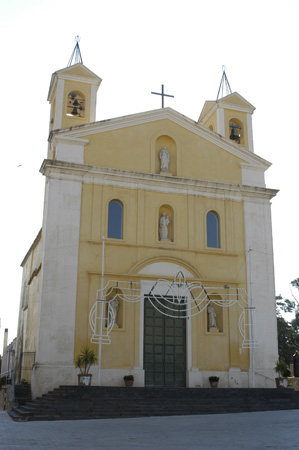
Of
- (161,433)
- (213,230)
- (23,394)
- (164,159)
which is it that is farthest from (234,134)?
(161,433)

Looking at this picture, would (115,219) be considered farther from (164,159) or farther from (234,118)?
(234,118)

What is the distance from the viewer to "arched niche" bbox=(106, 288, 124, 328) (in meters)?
19.4

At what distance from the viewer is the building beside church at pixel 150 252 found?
62.3 ft

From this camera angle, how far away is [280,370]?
64.5 feet

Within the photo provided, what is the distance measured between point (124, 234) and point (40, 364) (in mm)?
5448

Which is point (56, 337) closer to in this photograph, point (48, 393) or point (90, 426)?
point (48, 393)

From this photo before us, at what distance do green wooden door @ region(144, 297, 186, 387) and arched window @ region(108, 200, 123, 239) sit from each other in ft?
8.54

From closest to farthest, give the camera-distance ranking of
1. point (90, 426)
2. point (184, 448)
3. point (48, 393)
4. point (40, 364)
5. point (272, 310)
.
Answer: point (184, 448)
point (90, 426)
point (48, 393)
point (40, 364)
point (272, 310)

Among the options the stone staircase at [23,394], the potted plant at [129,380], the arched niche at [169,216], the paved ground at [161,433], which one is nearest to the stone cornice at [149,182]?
the arched niche at [169,216]

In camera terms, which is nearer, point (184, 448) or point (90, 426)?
point (184, 448)

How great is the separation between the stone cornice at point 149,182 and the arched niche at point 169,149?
0.84 m

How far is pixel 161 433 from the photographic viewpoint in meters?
11.7

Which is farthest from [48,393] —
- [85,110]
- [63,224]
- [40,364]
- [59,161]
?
[85,110]

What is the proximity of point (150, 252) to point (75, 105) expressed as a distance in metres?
6.74
